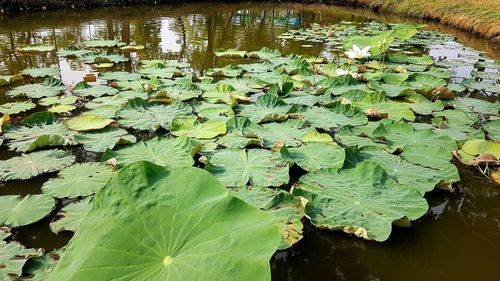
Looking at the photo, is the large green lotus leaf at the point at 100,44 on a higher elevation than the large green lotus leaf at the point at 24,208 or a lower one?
higher

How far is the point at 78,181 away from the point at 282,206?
1257 mm

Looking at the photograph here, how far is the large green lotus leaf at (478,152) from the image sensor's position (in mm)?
A: 2553

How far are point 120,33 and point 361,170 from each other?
750cm

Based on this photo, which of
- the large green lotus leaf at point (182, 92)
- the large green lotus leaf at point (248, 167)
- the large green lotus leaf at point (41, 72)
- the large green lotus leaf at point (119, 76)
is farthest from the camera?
the large green lotus leaf at point (41, 72)

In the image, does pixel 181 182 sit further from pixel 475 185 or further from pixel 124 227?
pixel 475 185

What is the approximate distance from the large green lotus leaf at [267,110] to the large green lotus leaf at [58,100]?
5.56 feet

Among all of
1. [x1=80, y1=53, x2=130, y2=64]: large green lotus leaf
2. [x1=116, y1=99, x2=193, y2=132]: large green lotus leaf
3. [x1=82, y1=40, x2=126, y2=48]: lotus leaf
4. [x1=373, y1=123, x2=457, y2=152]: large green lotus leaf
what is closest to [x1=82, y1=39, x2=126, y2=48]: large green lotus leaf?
[x1=82, y1=40, x2=126, y2=48]: lotus leaf

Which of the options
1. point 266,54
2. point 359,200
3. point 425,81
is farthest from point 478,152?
point 266,54

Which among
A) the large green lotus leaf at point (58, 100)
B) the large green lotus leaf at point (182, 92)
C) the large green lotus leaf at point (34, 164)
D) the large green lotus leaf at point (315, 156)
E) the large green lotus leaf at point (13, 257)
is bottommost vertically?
the large green lotus leaf at point (13, 257)

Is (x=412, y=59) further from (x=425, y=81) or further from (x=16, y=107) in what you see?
(x=16, y=107)

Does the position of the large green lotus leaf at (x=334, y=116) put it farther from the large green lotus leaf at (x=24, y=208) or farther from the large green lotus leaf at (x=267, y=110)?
the large green lotus leaf at (x=24, y=208)

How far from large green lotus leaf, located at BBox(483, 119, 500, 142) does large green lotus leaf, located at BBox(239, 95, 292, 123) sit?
1.72 metres

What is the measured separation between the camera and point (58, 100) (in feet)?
11.7

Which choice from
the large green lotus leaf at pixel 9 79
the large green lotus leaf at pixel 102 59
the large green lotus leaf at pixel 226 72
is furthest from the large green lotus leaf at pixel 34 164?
the large green lotus leaf at pixel 102 59
